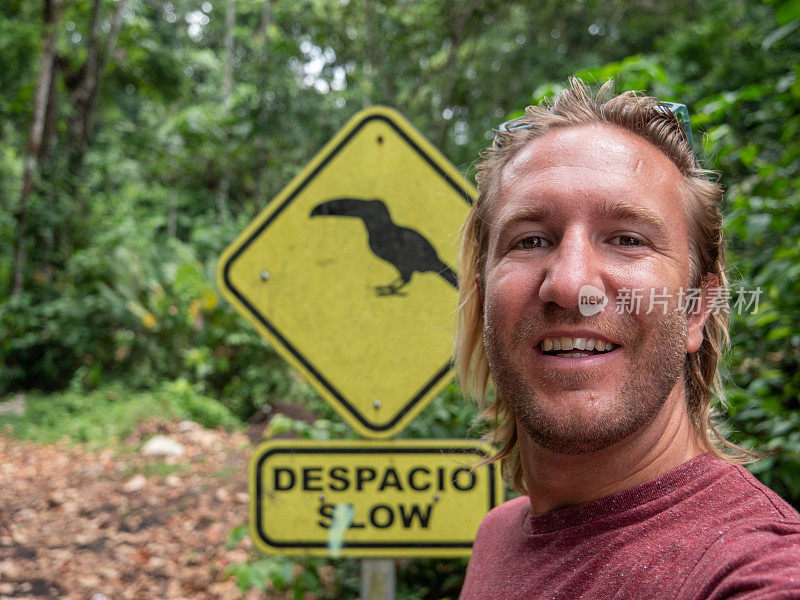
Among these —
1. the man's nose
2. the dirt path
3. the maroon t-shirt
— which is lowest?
the dirt path

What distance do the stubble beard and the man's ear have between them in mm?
85

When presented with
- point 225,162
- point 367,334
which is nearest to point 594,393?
point 367,334

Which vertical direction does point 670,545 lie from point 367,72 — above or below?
below

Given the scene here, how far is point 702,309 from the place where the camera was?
1001 mm

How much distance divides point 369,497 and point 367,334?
18.5 inches

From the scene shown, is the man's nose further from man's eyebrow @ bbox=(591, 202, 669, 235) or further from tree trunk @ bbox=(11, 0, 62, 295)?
tree trunk @ bbox=(11, 0, 62, 295)

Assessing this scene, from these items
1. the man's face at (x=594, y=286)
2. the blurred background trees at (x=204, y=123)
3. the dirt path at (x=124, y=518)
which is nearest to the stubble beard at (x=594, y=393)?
the man's face at (x=594, y=286)

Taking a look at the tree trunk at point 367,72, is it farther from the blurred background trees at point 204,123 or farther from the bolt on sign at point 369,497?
the bolt on sign at point 369,497

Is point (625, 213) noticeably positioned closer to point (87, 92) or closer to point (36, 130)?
point (36, 130)

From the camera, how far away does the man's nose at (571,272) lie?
843 millimetres

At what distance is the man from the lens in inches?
30.6

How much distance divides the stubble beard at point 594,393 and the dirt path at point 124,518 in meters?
2.80

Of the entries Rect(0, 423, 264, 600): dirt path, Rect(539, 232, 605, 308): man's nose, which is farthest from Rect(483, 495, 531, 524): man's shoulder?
Rect(0, 423, 264, 600): dirt path

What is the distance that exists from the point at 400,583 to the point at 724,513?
237cm
